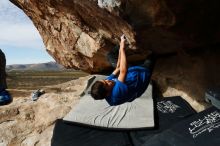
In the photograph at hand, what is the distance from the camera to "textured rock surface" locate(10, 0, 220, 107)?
705 cm

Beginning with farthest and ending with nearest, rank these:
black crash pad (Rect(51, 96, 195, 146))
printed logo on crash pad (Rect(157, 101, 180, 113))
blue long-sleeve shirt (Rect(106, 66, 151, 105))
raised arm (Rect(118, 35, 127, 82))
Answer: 1. printed logo on crash pad (Rect(157, 101, 180, 113))
2. black crash pad (Rect(51, 96, 195, 146))
3. blue long-sleeve shirt (Rect(106, 66, 151, 105))
4. raised arm (Rect(118, 35, 127, 82))

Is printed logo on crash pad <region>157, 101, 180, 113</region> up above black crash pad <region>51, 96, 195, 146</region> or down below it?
above

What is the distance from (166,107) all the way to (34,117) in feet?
10.7

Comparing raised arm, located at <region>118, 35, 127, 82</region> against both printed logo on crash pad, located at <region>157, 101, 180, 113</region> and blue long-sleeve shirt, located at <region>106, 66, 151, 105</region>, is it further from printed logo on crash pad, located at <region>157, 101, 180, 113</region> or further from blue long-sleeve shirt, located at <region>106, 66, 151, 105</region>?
printed logo on crash pad, located at <region>157, 101, 180, 113</region>

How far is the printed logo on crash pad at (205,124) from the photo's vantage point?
5.91 metres

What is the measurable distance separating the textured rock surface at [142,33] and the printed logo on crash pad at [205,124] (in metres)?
1.84

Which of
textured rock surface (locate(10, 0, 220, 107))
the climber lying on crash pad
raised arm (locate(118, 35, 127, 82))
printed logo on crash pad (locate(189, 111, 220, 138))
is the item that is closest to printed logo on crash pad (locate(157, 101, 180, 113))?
textured rock surface (locate(10, 0, 220, 107))

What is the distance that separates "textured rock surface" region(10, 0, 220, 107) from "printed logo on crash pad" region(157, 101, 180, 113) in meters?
0.63

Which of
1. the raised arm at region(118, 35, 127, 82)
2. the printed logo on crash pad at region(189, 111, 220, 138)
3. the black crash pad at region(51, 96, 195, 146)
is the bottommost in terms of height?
the black crash pad at region(51, 96, 195, 146)

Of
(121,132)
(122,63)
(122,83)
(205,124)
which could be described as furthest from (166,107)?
(122,63)

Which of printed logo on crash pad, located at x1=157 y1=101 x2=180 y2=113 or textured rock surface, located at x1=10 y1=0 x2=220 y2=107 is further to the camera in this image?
printed logo on crash pad, located at x1=157 y1=101 x2=180 y2=113

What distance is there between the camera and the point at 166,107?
29.6 ft

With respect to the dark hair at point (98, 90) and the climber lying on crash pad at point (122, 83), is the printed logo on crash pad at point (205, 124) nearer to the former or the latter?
the climber lying on crash pad at point (122, 83)

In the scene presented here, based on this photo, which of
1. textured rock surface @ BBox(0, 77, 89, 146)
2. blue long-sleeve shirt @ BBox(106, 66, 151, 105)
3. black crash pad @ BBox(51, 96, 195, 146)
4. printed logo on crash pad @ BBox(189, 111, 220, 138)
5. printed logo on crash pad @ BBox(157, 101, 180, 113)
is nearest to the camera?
blue long-sleeve shirt @ BBox(106, 66, 151, 105)
